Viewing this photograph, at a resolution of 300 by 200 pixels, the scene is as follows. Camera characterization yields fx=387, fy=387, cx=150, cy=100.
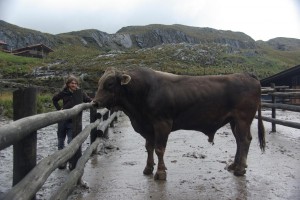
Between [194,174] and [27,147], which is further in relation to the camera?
[194,174]

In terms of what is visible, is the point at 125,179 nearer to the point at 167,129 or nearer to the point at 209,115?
the point at 167,129

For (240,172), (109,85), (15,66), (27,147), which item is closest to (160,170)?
(240,172)

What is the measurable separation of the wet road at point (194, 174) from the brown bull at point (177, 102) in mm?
333

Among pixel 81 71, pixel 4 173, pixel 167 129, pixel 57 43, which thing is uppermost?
pixel 57 43

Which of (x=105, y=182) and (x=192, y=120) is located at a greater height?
(x=192, y=120)

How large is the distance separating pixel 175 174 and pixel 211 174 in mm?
559

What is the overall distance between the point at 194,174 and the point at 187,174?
0.11 metres

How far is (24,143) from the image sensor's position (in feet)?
10.00

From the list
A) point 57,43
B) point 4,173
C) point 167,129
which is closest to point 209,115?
point 167,129

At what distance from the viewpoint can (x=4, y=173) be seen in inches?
241

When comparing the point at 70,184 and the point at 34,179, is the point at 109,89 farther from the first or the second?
the point at 34,179

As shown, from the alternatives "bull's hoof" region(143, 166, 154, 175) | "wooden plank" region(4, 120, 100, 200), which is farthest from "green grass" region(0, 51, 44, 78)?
"wooden plank" region(4, 120, 100, 200)

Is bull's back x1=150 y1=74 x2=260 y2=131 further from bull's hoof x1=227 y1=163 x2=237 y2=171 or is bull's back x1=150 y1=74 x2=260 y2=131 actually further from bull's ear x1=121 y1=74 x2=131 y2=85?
bull's hoof x1=227 y1=163 x2=237 y2=171

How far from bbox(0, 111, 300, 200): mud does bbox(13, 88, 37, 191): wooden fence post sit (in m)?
1.73
